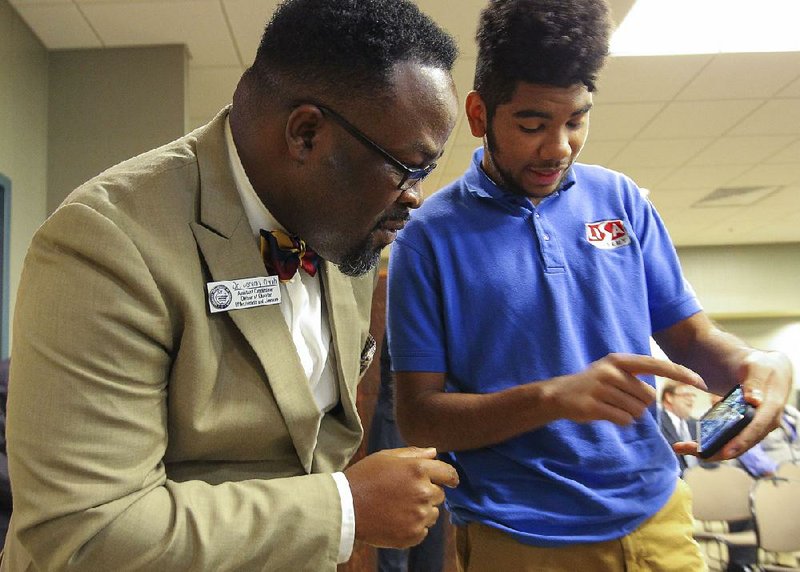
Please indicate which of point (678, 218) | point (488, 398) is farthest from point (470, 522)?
point (678, 218)

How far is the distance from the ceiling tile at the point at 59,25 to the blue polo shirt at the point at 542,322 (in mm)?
3065

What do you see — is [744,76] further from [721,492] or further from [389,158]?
[389,158]

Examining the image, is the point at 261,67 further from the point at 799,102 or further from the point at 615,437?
the point at 799,102

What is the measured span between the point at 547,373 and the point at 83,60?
3.67 m

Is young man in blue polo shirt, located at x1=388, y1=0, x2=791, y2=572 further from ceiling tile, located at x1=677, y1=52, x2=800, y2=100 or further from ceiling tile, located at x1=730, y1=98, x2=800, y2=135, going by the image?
ceiling tile, located at x1=730, y1=98, x2=800, y2=135

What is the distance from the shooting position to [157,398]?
91 centimetres

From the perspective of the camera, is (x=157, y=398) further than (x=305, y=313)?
No

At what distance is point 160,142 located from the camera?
12.9ft

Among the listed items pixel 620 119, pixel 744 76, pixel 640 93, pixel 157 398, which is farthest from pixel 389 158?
pixel 620 119

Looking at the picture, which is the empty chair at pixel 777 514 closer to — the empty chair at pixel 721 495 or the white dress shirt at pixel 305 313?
the empty chair at pixel 721 495

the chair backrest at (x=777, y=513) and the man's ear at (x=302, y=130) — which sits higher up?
the man's ear at (x=302, y=130)

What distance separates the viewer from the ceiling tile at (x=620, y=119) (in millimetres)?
5147

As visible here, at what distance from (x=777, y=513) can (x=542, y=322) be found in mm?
3307

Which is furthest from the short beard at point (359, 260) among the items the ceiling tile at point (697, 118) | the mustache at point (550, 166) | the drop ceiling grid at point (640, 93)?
the ceiling tile at point (697, 118)
